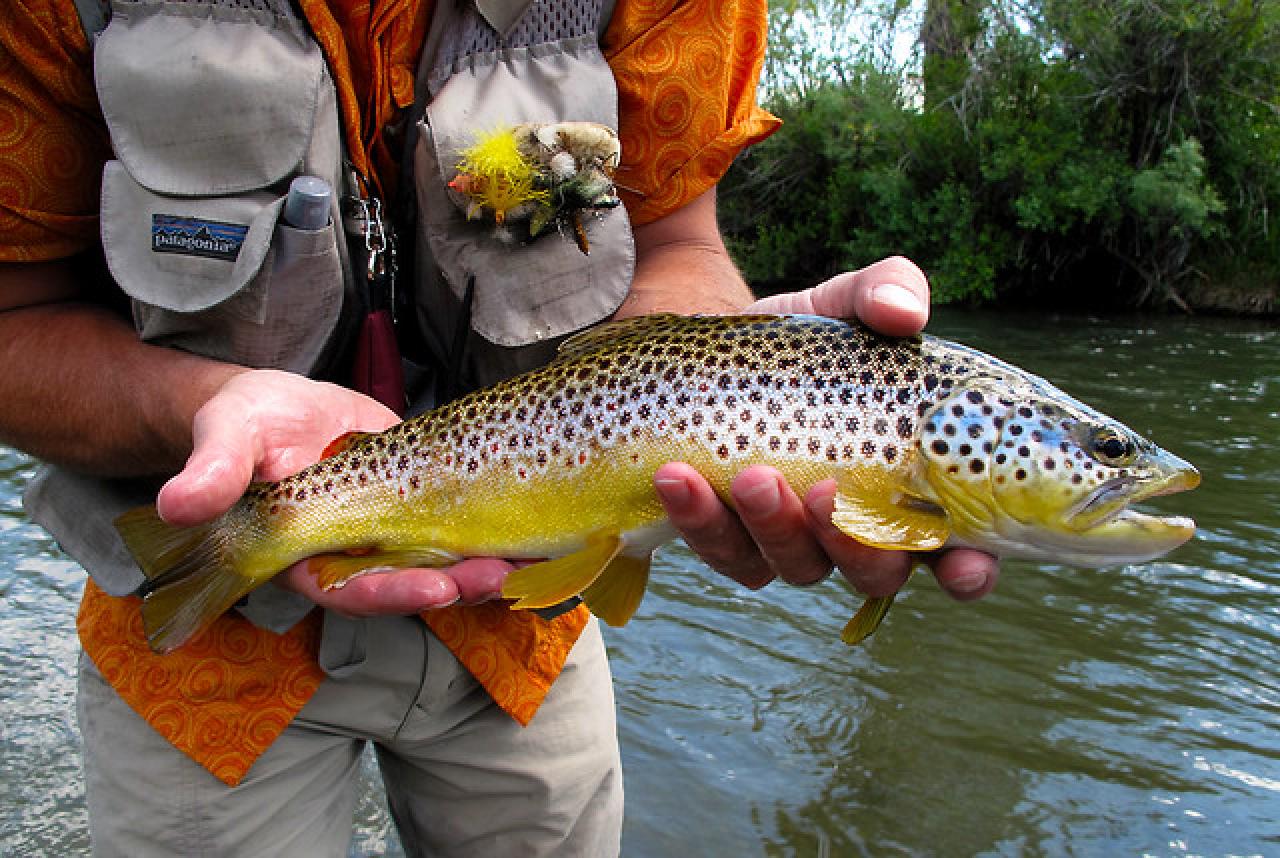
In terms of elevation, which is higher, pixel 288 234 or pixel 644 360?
pixel 288 234

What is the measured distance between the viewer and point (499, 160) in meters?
2.38

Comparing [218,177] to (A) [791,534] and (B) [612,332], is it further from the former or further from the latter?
(A) [791,534]

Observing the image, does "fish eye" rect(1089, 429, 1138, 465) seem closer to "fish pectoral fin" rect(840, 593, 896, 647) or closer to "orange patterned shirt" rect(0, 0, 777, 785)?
"fish pectoral fin" rect(840, 593, 896, 647)

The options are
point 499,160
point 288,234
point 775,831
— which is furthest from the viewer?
point 775,831

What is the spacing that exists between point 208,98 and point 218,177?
167mm

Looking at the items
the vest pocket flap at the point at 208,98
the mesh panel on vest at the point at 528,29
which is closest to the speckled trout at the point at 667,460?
the vest pocket flap at the point at 208,98

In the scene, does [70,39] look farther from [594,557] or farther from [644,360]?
[594,557]

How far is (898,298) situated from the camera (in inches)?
75.9

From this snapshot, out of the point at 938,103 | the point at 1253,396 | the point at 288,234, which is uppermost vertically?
the point at 938,103

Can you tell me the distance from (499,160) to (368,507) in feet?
2.85

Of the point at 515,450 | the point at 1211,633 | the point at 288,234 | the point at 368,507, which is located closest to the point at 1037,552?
the point at 515,450

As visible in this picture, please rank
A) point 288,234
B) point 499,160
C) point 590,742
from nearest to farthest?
point 288,234, point 499,160, point 590,742

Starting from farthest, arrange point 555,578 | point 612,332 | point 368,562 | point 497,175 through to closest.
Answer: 1. point 497,175
2. point 612,332
3. point 368,562
4. point 555,578

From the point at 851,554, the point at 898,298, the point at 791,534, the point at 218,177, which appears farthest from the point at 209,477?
the point at 898,298
